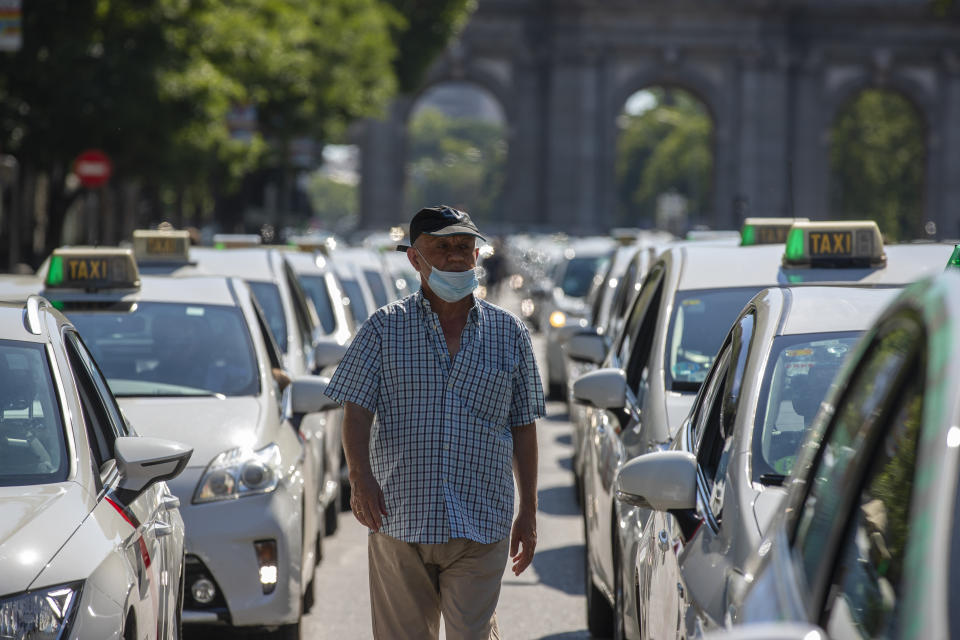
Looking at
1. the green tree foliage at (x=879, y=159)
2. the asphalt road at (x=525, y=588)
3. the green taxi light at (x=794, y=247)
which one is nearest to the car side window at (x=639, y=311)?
the green taxi light at (x=794, y=247)

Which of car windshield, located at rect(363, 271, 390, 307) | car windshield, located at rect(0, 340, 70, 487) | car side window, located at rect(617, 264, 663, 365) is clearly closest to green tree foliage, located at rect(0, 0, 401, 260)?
car windshield, located at rect(363, 271, 390, 307)

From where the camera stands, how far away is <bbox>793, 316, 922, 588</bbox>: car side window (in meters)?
2.66

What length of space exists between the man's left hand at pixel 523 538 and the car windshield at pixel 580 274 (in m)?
16.9

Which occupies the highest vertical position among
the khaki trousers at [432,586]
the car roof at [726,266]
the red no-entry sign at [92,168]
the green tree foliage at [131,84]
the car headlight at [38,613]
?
the green tree foliage at [131,84]

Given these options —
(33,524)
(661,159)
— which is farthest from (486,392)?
(661,159)

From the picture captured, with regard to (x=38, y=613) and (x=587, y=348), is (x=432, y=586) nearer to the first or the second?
(x=38, y=613)

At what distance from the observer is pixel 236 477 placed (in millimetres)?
7188

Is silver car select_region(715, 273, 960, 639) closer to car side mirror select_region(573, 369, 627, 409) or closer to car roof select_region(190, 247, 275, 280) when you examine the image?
car side mirror select_region(573, 369, 627, 409)

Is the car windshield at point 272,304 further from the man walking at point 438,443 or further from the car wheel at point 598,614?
the man walking at point 438,443

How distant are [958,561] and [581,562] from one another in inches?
313

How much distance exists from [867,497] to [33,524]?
248 cm

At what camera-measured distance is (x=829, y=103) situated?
7788cm

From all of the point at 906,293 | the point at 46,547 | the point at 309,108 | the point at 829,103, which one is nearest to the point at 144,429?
the point at 46,547

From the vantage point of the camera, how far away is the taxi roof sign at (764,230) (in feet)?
33.4
